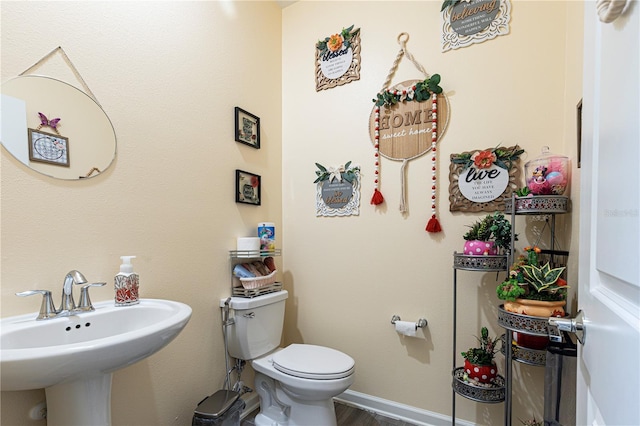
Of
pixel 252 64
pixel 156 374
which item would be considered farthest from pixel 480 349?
pixel 252 64

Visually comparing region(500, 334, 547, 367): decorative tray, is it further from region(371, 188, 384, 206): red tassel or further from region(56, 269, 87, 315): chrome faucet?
region(56, 269, 87, 315): chrome faucet

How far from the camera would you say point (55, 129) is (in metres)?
1.09

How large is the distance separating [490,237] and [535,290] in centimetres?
32

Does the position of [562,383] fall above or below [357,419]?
above

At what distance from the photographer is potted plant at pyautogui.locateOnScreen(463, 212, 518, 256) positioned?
1406 mm

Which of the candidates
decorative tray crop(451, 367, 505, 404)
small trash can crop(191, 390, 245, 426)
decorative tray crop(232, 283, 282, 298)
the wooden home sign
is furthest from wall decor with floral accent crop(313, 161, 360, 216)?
small trash can crop(191, 390, 245, 426)

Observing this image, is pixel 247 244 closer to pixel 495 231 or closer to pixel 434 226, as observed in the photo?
pixel 434 226

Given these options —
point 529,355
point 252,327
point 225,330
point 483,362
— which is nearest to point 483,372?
point 483,362

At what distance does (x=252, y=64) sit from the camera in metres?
1.95

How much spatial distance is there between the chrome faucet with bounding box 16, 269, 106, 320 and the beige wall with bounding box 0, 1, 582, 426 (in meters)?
0.07

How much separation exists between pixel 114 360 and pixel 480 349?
1.51m

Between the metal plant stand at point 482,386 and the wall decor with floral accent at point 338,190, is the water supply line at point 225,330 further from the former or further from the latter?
the metal plant stand at point 482,386

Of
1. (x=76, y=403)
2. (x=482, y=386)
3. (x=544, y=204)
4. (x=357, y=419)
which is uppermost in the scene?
(x=544, y=204)

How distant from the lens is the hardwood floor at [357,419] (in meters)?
1.74
